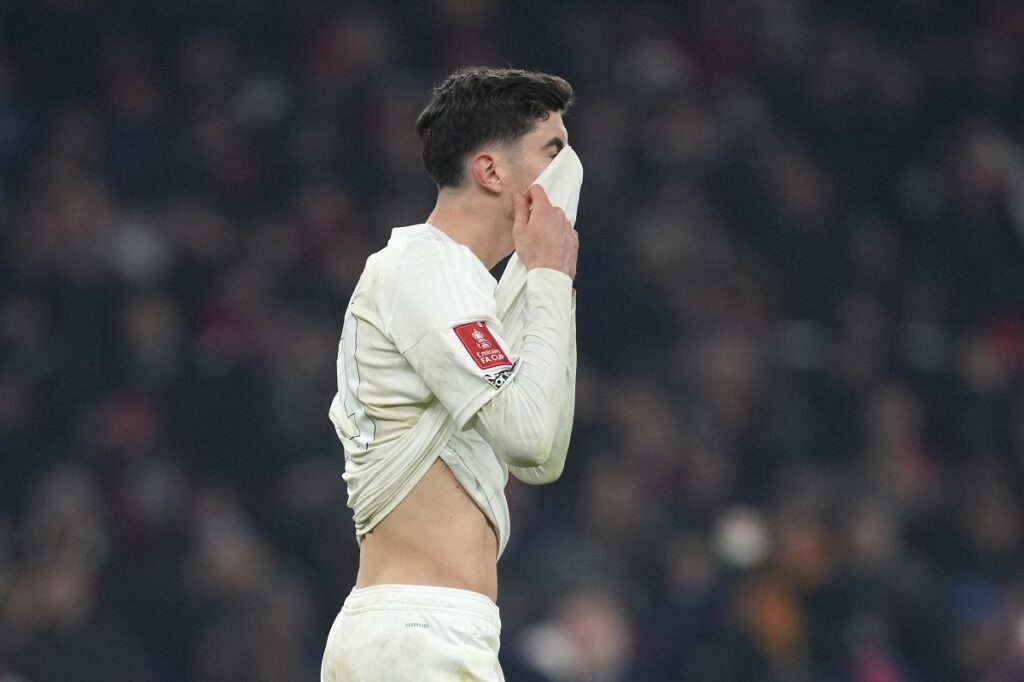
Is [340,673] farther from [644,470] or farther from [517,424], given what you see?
[644,470]

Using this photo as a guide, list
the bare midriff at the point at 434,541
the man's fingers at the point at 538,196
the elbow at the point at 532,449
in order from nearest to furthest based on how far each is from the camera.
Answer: the elbow at the point at 532,449 < the bare midriff at the point at 434,541 < the man's fingers at the point at 538,196

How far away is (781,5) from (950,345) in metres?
3.14

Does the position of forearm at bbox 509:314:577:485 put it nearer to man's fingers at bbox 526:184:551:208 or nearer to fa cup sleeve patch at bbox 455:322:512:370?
fa cup sleeve patch at bbox 455:322:512:370

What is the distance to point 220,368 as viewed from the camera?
6.91 m

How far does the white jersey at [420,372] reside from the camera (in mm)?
2377

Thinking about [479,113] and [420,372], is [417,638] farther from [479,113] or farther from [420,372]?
[479,113]

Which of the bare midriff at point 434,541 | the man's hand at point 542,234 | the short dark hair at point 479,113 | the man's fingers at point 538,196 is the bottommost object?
the bare midriff at point 434,541

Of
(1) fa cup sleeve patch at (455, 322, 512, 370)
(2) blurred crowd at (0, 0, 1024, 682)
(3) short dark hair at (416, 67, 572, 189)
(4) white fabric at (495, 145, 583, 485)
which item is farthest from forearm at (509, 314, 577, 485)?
(2) blurred crowd at (0, 0, 1024, 682)

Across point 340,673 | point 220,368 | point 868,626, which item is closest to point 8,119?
point 220,368

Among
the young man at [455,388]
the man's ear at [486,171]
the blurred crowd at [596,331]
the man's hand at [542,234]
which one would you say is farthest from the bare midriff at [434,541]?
the blurred crowd at [596,331]

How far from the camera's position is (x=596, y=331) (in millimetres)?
7691

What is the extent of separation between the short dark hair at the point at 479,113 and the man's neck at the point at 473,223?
4 centimetres

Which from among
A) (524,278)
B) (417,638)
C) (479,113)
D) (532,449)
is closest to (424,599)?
(417,638)

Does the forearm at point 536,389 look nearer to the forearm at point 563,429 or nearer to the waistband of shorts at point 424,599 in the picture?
the forearm at point 563,429
